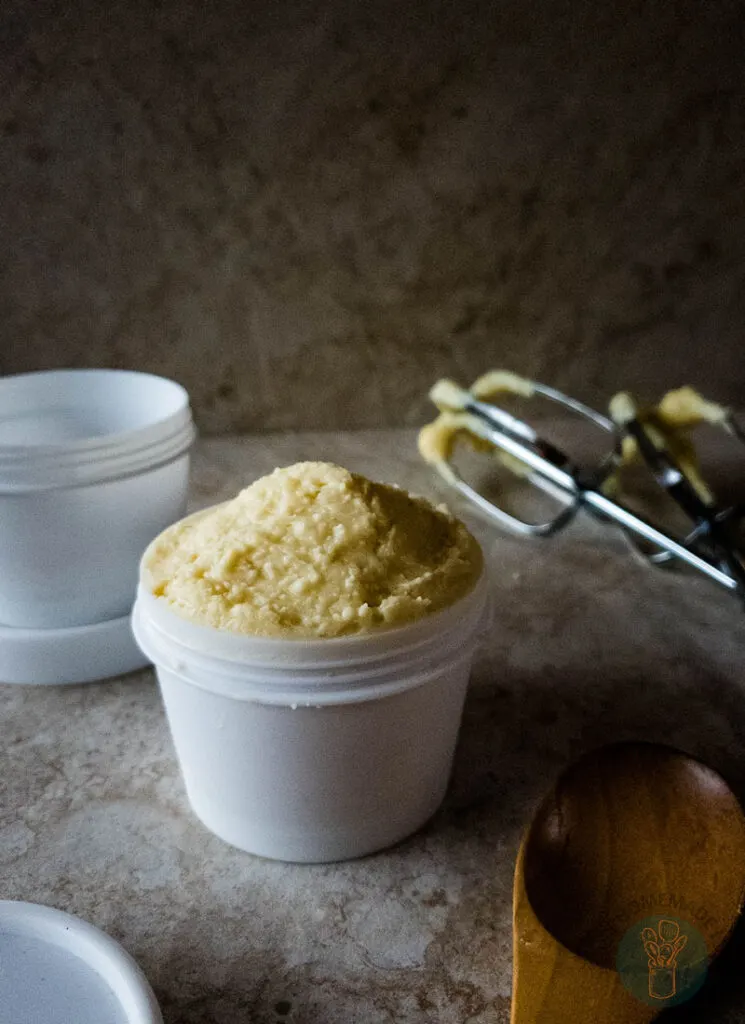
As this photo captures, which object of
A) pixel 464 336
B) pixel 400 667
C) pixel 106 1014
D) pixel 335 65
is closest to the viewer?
pixel 106 1014

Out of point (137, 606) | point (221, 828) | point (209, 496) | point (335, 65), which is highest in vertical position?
point (335, 65)

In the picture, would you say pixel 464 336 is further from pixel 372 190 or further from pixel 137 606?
pixel 137 606

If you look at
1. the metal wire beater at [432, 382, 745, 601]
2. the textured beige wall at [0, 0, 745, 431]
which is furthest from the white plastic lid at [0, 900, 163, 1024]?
the textured beige wall at [0, 0, 745, 431]

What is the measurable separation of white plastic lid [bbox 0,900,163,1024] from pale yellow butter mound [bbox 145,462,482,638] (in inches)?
6.4

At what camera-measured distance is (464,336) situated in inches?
46.8

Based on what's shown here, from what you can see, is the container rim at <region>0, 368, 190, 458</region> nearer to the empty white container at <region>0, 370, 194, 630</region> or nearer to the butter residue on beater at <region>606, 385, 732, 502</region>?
the empty white container at <region>0, 370, 194, 630</region>

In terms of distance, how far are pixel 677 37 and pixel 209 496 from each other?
746mm

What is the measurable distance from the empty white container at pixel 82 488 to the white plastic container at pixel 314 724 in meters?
0.14

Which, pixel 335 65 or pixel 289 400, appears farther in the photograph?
pixel 289 400

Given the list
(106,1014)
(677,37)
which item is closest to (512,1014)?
(106,1014)

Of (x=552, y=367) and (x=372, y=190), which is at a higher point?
(x=372, y=190)

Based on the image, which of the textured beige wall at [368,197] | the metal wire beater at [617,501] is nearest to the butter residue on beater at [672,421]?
the metal wire beater at [617,501]

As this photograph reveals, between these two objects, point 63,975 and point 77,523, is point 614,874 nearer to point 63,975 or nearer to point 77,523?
point 63,975
